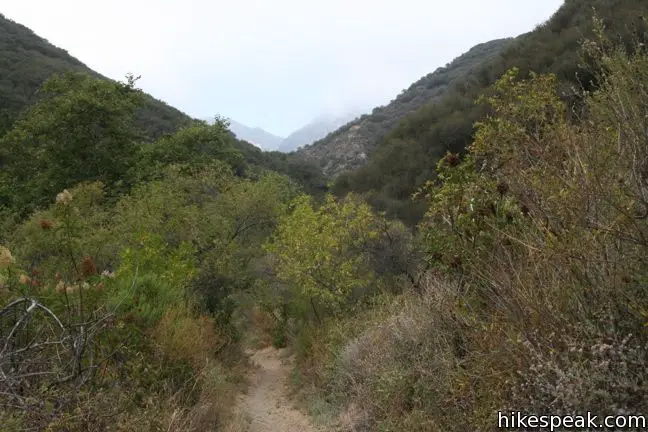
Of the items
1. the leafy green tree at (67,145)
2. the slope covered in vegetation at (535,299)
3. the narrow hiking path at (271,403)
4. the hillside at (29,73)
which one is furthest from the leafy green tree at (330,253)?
the hillside at (29,73)

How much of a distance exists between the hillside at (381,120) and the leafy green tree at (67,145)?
24.8 metres

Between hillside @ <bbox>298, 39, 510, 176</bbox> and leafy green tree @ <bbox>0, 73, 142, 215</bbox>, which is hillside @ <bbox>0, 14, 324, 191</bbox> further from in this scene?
hillside @ <bbox>298, 39, 510, 176</bbox>

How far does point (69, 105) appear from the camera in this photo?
60.8ft

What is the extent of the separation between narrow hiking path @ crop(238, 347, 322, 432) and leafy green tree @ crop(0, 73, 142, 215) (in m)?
10.9

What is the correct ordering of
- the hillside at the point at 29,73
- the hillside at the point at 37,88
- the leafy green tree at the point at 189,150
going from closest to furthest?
the leafy green tree at the point at 189,150 → the hillside at the point at 29,73 → the hillside at the point at 37,88

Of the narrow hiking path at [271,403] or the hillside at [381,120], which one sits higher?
the hillside at [381,120]

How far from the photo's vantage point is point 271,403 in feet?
26.7

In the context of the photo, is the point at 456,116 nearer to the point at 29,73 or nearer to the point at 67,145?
the point at 67,145

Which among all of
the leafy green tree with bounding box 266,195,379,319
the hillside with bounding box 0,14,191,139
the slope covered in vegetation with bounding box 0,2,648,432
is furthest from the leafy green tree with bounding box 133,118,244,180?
the leafy green tree with bounding box 266,195,379,319

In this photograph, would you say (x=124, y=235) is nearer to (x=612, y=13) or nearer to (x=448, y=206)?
(x=448, y=206)

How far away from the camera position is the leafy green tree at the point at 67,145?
1870 cm

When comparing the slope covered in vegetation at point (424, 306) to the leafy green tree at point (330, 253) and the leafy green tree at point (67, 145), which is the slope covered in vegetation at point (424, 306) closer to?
the leafy green tree at point (330, 253)

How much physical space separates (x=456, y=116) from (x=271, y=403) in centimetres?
2135

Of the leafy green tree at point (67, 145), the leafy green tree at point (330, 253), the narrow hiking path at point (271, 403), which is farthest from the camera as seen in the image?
the leafy green tree at point (67, 145)
